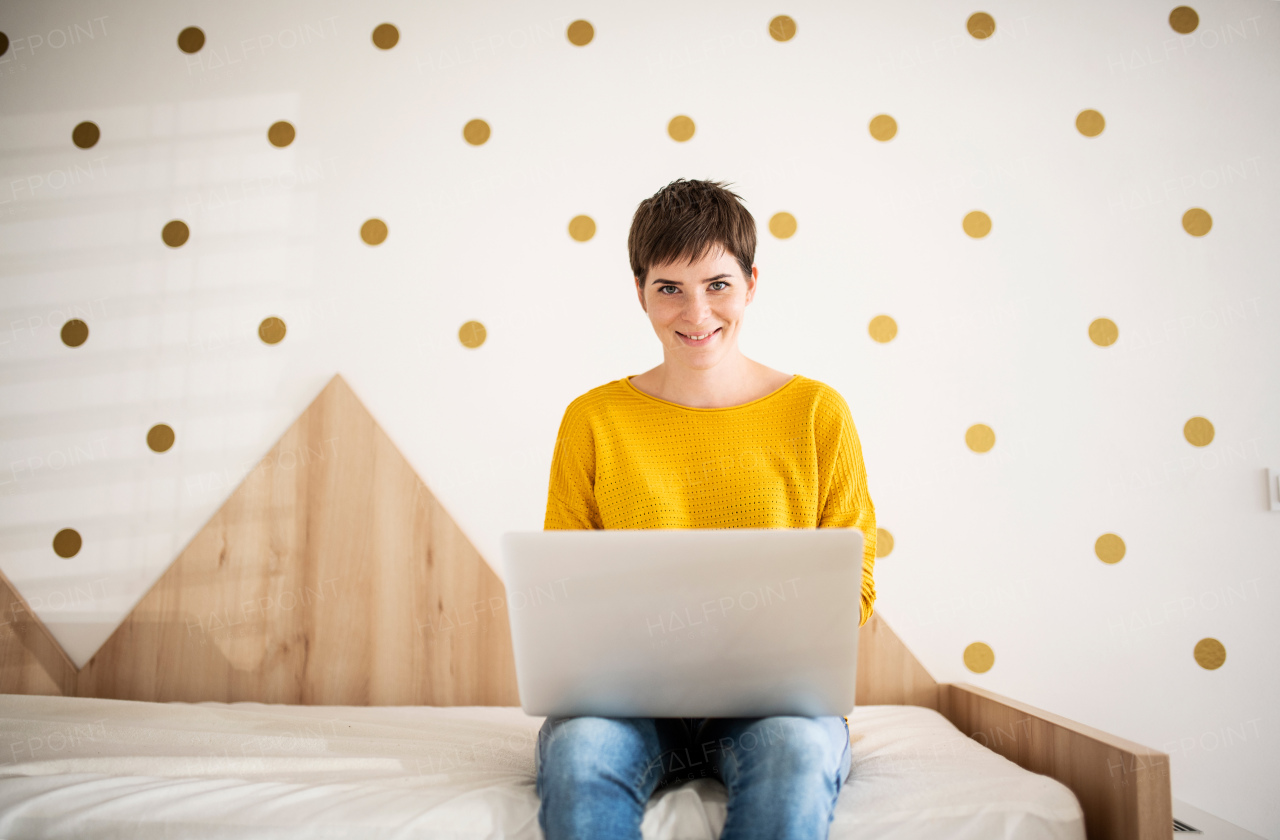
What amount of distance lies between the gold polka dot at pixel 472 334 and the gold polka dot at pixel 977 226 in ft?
3.46

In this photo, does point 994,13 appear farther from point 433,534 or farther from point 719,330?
point 433,534

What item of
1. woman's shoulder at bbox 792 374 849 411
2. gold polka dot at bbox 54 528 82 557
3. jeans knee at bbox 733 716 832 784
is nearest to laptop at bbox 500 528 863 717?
jeans knee at bbox 733 716 832 784

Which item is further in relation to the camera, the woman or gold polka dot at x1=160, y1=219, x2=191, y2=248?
gold polka dot at x1=160, y1=219, x2=191, y2=248

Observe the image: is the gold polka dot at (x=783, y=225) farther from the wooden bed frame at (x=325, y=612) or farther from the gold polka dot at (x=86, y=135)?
the gold polka dot at (x=86, y=135)

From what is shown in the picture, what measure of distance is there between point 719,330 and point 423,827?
2.47ft

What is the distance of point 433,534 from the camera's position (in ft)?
5.20

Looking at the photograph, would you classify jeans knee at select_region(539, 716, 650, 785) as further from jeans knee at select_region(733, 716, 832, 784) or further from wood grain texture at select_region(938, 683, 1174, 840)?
wood grain texture at select_region(938, 683, 1174, 840)

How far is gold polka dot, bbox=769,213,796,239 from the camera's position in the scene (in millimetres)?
1638

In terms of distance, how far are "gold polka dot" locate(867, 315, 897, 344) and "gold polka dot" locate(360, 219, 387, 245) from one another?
1067 millimetres

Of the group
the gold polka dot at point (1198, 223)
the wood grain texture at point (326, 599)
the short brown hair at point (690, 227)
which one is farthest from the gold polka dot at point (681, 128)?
the gold polka dot at point (1198, 223)

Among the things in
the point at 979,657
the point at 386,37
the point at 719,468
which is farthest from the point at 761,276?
the point at 386,37

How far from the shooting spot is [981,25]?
5.49ft

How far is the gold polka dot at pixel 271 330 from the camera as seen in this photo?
163cm

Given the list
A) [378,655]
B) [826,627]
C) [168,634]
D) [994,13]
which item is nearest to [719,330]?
[826,627]
